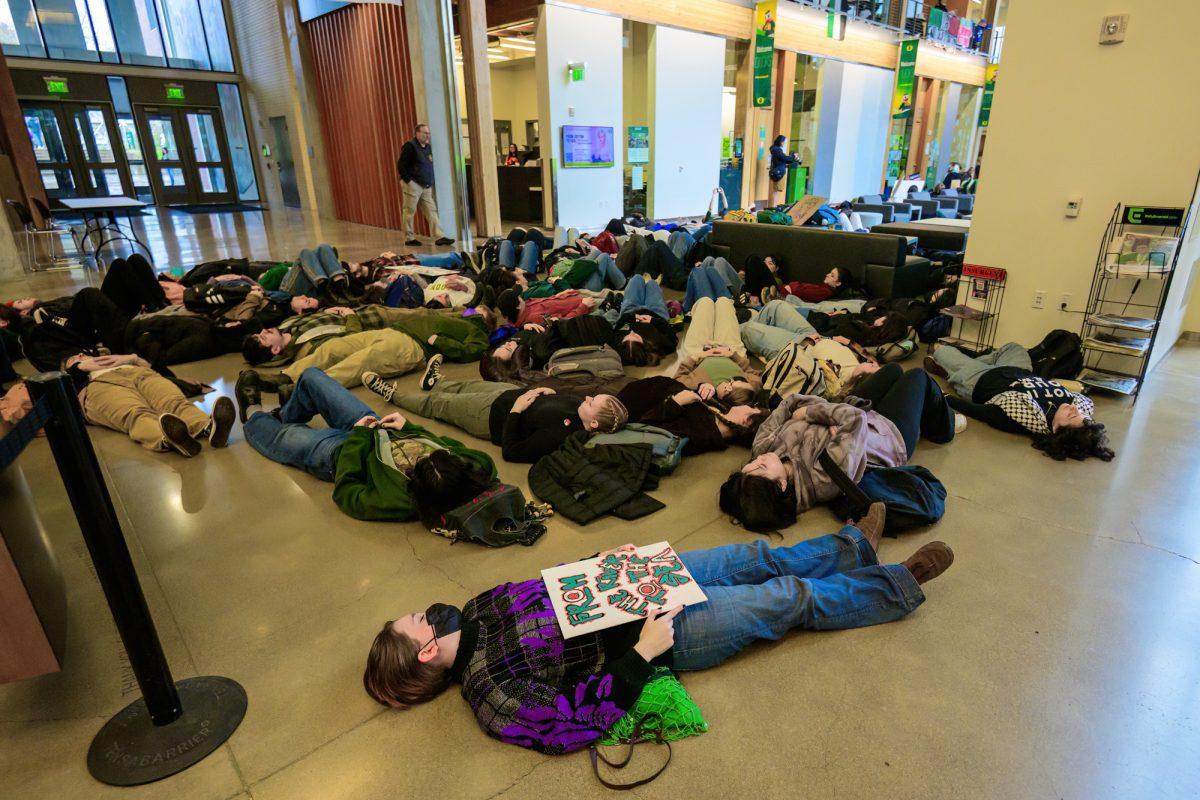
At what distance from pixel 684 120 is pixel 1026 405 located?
40.1ft

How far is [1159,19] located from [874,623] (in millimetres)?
4381

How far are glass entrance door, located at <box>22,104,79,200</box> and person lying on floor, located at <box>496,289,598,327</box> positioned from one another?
51.8 ft

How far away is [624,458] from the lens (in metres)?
3.26

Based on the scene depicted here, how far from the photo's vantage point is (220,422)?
12.4 ft

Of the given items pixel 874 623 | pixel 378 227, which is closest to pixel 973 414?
pixel 874 623

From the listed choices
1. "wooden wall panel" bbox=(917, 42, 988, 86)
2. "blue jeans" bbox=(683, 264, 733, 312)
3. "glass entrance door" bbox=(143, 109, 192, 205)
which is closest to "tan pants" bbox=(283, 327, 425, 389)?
"blue jeans" bbox=(683, 264, 733, 312)

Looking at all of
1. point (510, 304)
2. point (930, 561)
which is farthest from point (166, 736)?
point (510, 304)

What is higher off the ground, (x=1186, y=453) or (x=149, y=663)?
(x=149, y=663)

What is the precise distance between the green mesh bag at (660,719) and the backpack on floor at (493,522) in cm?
106

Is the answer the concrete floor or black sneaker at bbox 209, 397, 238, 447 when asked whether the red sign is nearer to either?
the concrete floor

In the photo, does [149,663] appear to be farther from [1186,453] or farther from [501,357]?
[1186,453]

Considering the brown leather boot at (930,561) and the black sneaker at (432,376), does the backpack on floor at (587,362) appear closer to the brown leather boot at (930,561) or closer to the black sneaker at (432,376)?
the black sneaker at (432,376)

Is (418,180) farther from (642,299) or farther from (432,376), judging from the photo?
(432,376)

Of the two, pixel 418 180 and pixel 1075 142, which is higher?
pixel 1075 142
